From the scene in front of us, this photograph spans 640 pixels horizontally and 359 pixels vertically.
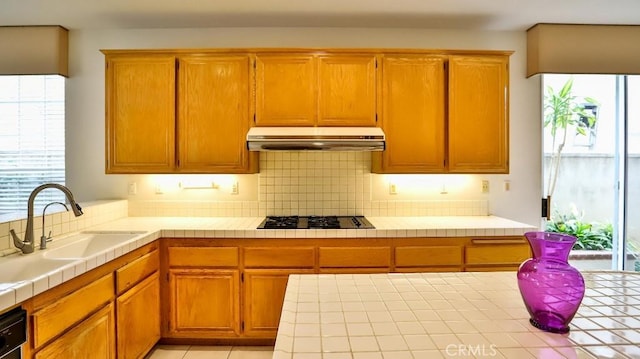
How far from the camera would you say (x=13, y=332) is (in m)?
1.25

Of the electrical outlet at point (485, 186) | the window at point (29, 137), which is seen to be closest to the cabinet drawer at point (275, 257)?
the electrical outlet at point (485, 186)

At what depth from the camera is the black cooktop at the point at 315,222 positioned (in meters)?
2.54

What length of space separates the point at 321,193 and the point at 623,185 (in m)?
2.85

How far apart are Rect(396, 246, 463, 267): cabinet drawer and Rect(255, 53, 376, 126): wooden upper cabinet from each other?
1025 millimetres

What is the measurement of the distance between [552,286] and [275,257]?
1819mm

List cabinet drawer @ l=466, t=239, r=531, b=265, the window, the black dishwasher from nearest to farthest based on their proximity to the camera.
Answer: the black dishwasher, cabinet drawer @ l=466, t=239, r=531, b=265, the window

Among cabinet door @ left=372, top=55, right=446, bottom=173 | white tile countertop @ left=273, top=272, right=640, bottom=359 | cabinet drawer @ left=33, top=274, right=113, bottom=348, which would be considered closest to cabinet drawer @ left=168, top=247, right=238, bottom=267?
cabinet drawer @ left=33, top=274, right=113, bottom=348

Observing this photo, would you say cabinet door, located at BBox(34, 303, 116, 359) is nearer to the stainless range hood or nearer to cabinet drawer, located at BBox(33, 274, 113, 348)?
cabinet drawer, located at BBox(33, 274, 113, 348)

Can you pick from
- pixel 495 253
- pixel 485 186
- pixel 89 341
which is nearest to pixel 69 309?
pixel 89 341

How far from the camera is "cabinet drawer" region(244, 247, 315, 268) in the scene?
95.9 inches

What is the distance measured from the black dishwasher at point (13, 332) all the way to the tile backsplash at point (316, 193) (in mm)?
1759

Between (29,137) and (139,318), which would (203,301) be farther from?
(29,137)

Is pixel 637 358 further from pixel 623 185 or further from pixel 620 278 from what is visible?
pixel 623 185

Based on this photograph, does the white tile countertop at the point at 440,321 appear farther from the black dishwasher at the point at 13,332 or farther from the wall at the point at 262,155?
the wall at the point at 262,155
